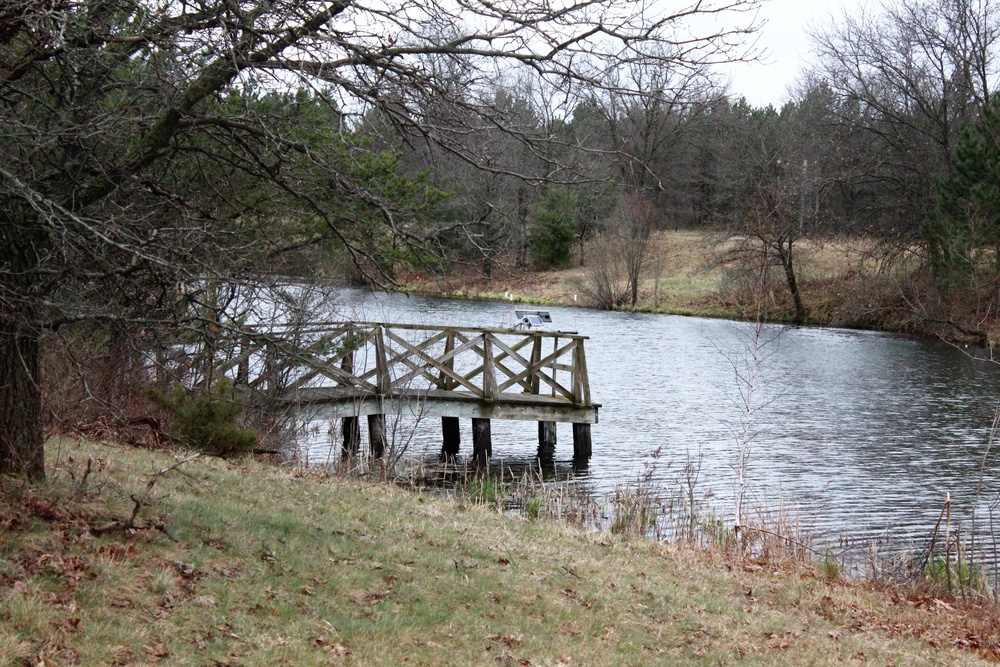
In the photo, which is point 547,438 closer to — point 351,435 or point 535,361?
point 535,361

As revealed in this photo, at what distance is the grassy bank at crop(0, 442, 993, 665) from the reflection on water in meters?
3.75

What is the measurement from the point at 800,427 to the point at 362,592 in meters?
16.5

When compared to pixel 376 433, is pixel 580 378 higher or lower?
higher

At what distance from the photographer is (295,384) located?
13.8 m

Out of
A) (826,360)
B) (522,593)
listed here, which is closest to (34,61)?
(522,593)

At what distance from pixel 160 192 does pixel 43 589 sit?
236cm

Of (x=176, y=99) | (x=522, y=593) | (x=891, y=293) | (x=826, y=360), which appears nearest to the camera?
(x=176, y=99)

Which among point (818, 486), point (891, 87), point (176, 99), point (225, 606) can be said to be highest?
point (891, 87)

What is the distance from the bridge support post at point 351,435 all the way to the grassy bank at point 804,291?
1877 centimetres

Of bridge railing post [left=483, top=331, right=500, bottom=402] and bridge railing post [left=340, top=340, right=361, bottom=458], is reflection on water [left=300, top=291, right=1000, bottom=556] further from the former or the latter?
bridge railing post [left=483, top=331, right=500, bottom=402]

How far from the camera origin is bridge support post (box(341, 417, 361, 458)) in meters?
15.3

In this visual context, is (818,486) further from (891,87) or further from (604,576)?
(891,87)

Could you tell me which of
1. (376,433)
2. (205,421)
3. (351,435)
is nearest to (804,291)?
(376,433)

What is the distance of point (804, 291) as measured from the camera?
45.6m
